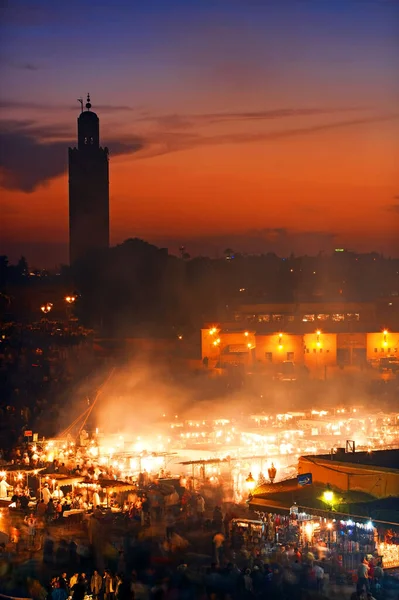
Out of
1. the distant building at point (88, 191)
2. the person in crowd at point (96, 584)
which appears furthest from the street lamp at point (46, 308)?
the person in crowd at point (96, 584)

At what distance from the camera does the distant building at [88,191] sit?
49969mm

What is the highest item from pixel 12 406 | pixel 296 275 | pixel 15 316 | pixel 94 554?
pixel 296 275

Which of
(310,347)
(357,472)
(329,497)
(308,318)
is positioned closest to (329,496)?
(329,497)

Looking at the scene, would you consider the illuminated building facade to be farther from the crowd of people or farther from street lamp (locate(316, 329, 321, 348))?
the crowd of people

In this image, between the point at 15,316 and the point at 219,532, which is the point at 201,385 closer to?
the point at 15,316

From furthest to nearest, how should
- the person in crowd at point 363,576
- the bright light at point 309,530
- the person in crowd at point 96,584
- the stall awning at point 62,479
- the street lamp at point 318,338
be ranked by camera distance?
the street lamp at point 318,338
the stall awning at point 62,479
the bright light at point 309,530
the person in crowd at point 363,576
the person in crowd at point 96,584

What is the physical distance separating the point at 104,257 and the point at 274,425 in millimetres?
28932

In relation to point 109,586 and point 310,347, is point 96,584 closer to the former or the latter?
point 109,586

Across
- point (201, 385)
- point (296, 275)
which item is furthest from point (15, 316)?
point (296, 275)

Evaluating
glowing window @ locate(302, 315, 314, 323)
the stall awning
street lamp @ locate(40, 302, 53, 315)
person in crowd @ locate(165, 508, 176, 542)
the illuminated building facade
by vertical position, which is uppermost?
street lamp @ locate(40, 302, 53, 315)

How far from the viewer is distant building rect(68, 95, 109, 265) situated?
164 ft

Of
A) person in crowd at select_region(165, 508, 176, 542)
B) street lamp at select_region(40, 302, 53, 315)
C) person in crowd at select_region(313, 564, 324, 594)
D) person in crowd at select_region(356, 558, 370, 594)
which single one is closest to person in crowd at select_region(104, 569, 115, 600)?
person in crowd at select_region(165, 508, 176, 542)

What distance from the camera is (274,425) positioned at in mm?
21312

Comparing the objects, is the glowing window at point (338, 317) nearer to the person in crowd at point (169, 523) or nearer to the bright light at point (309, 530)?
the person in crowd at point (169, 523)
